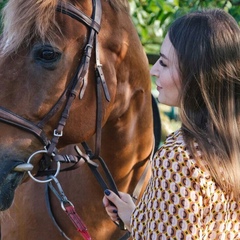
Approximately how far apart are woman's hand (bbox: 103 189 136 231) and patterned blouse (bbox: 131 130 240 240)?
1.25 feet

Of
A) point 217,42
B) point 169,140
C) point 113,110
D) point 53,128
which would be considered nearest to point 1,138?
point 53,128

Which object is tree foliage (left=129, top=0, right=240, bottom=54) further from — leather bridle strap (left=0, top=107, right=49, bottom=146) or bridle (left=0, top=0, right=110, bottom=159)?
leather bridle strap (left=0, top=107, right=49, bottom=146)

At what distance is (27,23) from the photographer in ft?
8.12

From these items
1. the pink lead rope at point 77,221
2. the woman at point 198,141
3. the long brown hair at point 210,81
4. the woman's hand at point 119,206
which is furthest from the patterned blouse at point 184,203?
the pink lead rope at point 77,221

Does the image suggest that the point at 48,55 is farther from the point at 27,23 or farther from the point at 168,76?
the point at 168,76

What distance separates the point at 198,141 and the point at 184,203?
23cm

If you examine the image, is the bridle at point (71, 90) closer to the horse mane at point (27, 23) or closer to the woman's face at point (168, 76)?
the horse mane at point (27, 23)

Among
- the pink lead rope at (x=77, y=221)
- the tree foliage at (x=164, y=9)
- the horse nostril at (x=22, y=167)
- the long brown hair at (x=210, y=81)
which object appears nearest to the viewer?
the long brown hair at (x=210, y=81)

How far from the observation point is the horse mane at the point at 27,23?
247 centimetres

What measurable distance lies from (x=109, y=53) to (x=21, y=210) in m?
1.03

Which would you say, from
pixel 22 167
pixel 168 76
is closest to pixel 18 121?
pixel 22 167

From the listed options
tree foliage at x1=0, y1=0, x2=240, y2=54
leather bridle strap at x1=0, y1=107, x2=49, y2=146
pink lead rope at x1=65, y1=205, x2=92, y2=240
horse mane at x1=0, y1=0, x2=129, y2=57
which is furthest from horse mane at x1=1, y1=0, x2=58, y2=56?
tree foliage at x1=0, y1=0, x2=240, y2=54

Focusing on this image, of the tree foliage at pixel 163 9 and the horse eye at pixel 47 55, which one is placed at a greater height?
the horse eye at pixel 47 55

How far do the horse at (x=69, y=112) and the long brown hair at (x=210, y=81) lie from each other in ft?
2.21
